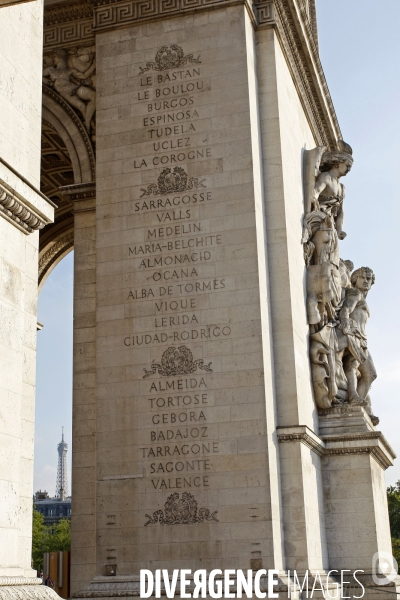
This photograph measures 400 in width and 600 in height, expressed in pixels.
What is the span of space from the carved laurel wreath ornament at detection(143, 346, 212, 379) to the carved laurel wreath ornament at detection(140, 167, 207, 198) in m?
3.77

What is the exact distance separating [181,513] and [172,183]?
751 centimetres

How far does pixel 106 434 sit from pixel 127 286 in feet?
11.1

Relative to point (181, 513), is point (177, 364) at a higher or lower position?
higher

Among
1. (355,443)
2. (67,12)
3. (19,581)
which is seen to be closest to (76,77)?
(67,12)

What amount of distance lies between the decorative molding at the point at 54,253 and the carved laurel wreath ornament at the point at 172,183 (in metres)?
14.2

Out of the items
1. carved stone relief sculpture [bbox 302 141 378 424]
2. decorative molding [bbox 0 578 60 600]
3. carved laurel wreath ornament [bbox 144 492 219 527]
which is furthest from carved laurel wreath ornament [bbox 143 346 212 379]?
decorative molding [bbox 0 578 60 600]

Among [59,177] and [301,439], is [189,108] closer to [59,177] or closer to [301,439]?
[301,439]

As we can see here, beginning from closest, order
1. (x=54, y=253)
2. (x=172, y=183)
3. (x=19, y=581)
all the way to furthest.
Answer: (x=19, y=581)
(x=172, y=183)
(x=54, y=253)

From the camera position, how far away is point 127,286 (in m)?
20.8

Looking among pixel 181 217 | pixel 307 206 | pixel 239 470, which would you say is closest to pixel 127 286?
pixel 181 217

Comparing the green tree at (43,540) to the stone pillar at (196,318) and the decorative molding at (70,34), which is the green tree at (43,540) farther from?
the stone pillar at (196,318)

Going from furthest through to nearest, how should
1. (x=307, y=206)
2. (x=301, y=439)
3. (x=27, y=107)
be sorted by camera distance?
(x=307, y=206)
(x=301, y=439)
(x=27, y=107)

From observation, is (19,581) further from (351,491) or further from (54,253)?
(54,253)

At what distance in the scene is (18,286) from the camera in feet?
32.9
